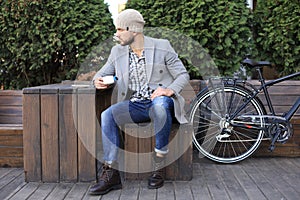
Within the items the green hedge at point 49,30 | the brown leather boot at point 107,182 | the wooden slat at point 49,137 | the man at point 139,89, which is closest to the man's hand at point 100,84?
the man at point 139,89

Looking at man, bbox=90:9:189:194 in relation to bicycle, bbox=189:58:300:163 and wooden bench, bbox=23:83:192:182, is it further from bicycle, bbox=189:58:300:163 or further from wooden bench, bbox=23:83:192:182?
bicycle, bbox=189:58:300:163

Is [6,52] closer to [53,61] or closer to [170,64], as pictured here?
[53,61]

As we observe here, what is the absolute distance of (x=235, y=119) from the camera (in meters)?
3.05

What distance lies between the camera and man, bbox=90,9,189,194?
2.50m

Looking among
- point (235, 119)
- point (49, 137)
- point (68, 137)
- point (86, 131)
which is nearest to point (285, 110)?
point (235, 119)

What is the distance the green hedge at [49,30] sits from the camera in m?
3.61

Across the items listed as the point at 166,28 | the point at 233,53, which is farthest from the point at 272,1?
the point at 166,28

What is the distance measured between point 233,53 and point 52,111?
72.7 inches

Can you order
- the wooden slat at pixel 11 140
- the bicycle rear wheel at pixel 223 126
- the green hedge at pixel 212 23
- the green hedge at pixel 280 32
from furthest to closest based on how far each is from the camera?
the green hedge at pixel 280 32, the green hedge at pixel 212 23, the bicycle rear wheel at pixel 223 126, the wooden slat at pixel 11 140

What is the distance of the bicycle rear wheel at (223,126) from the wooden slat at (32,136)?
1.15 metres

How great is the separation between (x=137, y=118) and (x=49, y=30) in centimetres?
149

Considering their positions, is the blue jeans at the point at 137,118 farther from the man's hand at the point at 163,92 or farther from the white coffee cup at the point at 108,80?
the white coffee cup at the point at 108,80

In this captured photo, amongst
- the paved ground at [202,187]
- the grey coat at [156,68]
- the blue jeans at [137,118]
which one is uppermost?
the grey coat at [156,68]

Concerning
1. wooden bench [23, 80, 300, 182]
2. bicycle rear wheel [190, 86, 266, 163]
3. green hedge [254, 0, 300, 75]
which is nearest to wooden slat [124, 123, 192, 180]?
wooden bench [23, 80, 300, 182]
